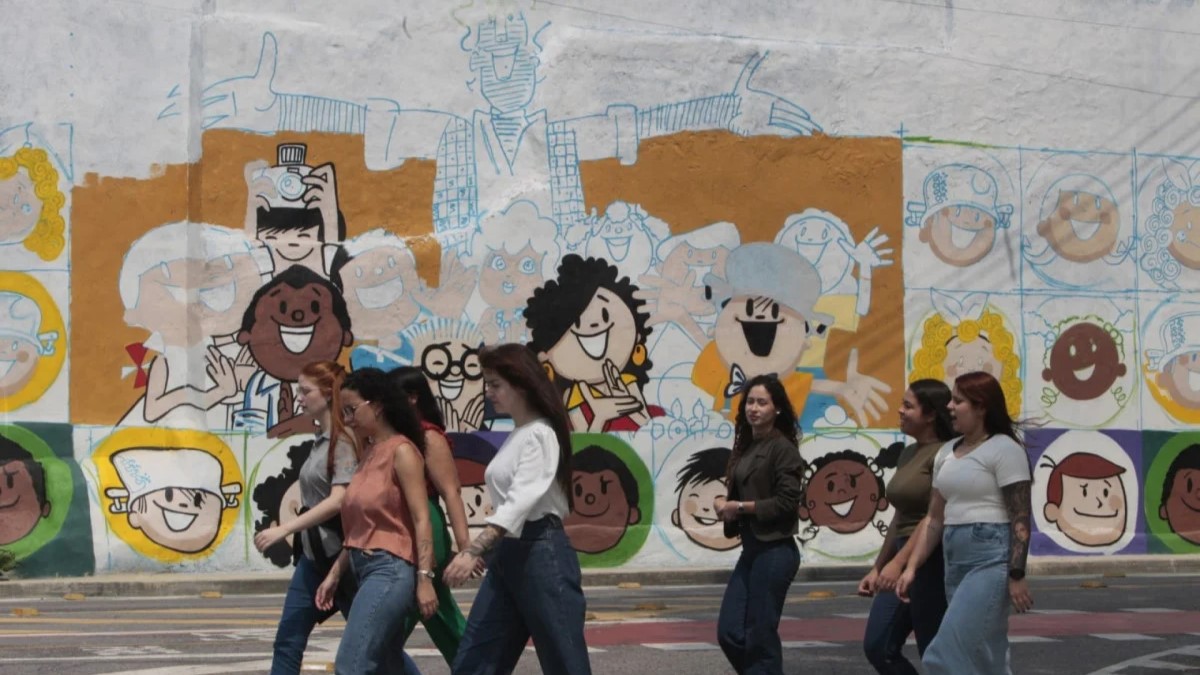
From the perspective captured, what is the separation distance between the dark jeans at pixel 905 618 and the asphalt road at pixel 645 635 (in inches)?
84.6

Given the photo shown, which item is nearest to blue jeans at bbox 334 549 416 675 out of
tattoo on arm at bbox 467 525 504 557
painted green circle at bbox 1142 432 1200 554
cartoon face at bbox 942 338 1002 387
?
tattoo on arm at bbox 467 525 504 557

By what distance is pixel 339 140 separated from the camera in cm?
2052

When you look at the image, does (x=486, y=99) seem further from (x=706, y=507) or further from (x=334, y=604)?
(x=334, y=604)

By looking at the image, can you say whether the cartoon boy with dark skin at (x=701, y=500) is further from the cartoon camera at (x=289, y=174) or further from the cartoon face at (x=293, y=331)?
the cartoon camera at (x=289, y=174)

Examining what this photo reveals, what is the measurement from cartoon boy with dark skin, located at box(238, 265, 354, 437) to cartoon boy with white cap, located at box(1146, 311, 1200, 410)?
9961 millimetres

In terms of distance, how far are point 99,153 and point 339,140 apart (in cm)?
259

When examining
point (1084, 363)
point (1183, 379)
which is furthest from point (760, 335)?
point (1183, 379)

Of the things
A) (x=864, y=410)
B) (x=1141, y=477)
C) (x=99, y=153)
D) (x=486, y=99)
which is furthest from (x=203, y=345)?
(x=1141, y=477)

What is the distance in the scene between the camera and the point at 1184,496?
22.7 m

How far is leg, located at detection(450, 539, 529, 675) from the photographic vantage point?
7.50m

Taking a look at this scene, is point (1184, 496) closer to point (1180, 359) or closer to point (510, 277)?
point (1180, 359)

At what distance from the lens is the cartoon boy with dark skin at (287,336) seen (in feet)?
66.2

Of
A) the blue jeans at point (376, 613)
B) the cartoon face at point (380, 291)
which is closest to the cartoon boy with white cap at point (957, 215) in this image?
the cartoon face at point (380, 291)

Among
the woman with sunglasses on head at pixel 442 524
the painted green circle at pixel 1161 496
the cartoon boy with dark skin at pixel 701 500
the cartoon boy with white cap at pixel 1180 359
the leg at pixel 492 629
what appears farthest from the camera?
the cartoon boy with white cap at pixel 1180 359
